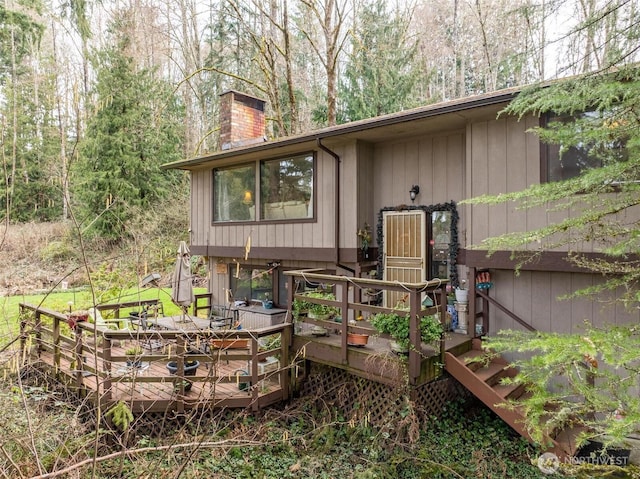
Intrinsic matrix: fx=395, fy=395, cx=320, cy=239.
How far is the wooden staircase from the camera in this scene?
452cm

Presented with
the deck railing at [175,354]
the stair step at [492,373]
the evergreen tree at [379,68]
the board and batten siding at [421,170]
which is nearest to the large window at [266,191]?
the board and batten siding at [421,170]

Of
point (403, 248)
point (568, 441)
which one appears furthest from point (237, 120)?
point (568, 441)

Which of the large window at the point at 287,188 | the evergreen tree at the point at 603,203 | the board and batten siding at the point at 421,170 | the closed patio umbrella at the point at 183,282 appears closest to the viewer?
the evergreen tree at the point at 603,203

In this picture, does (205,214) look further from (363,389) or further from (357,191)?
(363,389)

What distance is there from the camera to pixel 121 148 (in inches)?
626

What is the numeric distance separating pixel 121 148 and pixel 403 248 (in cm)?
1354

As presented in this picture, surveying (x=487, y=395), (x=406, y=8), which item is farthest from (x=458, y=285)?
(x=406, y=8)

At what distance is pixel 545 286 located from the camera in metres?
5.49

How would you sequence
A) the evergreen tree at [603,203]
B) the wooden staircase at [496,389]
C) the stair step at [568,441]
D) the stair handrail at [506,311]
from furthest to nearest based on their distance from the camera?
the stair handrail at [506,311] < the wooden staircase at [496,389] < the stair step at [568,441] < the evergreen tree at [603,203]

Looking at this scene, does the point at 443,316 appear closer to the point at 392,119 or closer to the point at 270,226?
the point at 392,119

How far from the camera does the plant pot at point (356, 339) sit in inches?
212

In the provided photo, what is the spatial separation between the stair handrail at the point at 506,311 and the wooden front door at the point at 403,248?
1094mm

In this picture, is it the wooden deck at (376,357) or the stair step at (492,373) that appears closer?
the wooden deck at (376,357)

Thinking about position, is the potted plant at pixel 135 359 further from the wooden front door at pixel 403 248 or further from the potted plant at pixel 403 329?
the wooden front door at pixel 403 248
